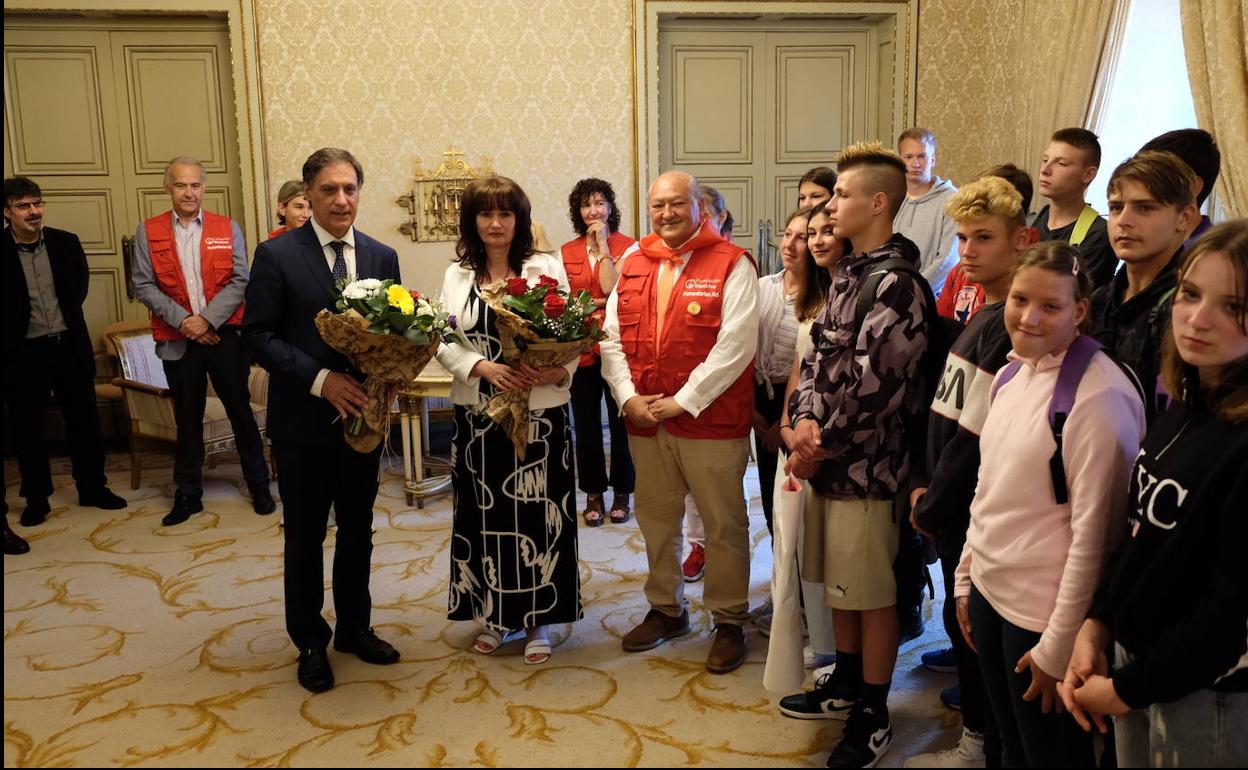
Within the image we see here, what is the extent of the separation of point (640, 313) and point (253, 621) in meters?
1.93

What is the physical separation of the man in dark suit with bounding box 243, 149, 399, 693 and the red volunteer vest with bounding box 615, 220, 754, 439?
0.92m

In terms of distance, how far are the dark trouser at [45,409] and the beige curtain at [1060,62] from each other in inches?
214

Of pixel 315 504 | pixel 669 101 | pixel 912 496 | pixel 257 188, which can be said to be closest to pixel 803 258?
pixel 912 496

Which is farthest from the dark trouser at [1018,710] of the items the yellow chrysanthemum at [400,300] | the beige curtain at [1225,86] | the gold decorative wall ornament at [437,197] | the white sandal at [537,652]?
the gold decorative wall ornament at [437,197]

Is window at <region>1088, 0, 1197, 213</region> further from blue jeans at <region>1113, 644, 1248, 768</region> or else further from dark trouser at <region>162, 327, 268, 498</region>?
dark trouser at <region>162, 327, 268, 498</region>

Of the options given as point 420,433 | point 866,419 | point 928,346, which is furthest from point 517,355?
point 420,433

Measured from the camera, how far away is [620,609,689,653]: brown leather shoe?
11.0 ft

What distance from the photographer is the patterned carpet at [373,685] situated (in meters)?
2.70

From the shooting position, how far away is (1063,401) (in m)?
1.83

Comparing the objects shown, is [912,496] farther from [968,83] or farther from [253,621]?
[968,83]

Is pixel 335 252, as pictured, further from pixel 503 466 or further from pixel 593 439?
pixel 593 439

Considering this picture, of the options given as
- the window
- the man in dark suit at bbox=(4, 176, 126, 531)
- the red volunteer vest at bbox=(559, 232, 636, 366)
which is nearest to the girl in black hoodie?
the red volunteer vest at bbox=(559, 232, 636, 366)

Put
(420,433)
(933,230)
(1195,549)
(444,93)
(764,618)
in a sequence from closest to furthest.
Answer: (1195,549)
(764,618)
(933,230)
(420,433)
(444,93)

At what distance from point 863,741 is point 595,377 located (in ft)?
8.42
